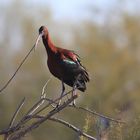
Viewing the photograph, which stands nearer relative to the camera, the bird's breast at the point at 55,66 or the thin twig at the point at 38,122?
the thin twig at the point at 38,122

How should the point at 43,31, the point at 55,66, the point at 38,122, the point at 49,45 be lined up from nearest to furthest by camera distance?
the point at 38,122 < the point at 43,31 < the point at 49,45 < the point at 55,66

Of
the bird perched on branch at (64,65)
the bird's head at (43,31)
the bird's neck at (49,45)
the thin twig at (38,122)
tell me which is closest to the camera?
the thin twig at (38,122)

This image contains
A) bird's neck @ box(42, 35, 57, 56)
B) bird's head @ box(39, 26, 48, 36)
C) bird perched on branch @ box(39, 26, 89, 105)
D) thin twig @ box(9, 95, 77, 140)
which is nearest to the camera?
thin twig @ box(9, 95, 77, 140)

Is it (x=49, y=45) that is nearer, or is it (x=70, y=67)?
(x=49, y=45)

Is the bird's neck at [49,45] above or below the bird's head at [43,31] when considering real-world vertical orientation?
above

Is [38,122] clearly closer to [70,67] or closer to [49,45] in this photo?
[49,45]

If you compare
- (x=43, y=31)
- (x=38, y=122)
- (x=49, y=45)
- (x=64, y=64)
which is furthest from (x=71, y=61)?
(x=38, y=122)

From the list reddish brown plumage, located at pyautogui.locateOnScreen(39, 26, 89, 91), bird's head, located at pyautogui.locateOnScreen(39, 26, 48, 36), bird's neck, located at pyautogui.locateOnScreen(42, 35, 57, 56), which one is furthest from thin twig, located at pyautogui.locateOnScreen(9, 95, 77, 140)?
reddish brown plumage, located at pyautogui.locateOnScreen(39, 26, 89, 91)

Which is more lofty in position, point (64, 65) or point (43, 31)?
point (64, 65)

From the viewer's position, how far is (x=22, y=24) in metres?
27.3

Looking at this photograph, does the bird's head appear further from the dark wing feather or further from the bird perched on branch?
the dark wing feather

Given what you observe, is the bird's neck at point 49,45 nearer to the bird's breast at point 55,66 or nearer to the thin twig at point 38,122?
the bird's breast at point 55,66

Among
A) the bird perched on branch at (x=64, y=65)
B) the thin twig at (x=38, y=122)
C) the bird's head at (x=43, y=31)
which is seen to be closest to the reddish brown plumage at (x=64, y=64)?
the bird perched on branch at (x=64, y=65)

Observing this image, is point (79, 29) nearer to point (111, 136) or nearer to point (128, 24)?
point (128, 24)
